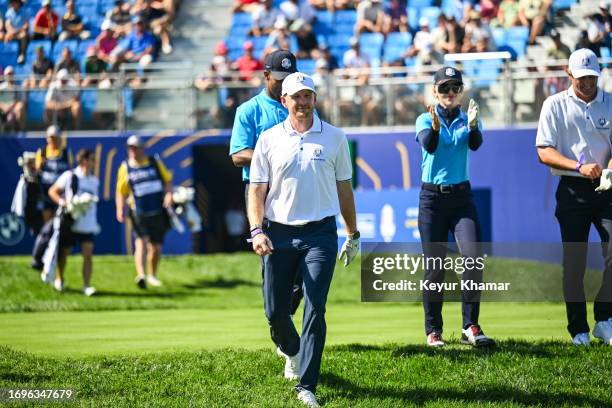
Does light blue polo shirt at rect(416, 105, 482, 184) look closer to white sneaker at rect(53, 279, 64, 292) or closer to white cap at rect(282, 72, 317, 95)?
white cap at rect(282, 72, 317, 95)

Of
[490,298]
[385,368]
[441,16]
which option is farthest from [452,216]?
[441,16]

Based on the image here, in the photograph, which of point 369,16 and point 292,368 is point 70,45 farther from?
point 292,368

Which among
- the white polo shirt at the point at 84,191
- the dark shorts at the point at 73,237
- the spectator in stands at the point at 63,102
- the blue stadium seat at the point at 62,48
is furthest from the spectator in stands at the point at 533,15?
the blue stadium seat at the point at 62,48

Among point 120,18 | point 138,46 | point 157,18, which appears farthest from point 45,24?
point 138,46

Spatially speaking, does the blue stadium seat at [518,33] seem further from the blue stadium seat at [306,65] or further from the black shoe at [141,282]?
the black shoe at [141,282]

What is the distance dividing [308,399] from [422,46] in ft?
46.3

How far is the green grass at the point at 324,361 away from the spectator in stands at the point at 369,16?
32.1 feet

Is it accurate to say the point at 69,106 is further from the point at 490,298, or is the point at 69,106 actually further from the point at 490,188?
the point at 490,298

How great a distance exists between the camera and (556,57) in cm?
1917

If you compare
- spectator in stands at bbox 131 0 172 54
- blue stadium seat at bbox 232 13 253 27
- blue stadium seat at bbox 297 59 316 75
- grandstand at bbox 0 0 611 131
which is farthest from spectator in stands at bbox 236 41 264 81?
spectator in stands at bbox 131 0 172 54

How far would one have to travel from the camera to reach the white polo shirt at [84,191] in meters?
18.1

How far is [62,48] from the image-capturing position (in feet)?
82.1

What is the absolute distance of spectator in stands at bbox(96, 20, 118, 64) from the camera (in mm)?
24672

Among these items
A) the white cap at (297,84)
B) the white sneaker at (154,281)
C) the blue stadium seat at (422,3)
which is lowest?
the white sneaker at (154,281)
